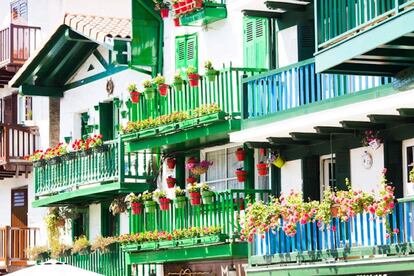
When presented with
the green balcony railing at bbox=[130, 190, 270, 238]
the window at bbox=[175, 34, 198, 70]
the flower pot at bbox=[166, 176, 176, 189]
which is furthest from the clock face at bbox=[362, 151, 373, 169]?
the flower pot at bbox=[166, 176, 176, 189]

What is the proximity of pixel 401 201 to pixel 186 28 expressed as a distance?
36.3ft

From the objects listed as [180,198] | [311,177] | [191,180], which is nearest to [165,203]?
[180,198]

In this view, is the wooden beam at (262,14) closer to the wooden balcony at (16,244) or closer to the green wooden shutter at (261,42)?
the green wooden shutter at (261,42)

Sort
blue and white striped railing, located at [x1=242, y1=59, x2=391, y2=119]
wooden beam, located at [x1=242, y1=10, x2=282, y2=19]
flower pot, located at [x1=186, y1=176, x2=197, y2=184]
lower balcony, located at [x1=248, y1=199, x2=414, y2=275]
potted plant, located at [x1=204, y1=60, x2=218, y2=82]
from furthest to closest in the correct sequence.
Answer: flower pot, located at [x1=186, y1=176, x2=197, y2=184]
potted plant, located at [x1=204, y1=60, x2=218, y2=82]
wooden beam, located at [x1=242, y1=10, x2=282, y2=19]
blue and white striped railing, located at [x1=242, y1=59, x2=391, y2=119]
lower balcony, located at [x1=248, y1=199, x2=414, y2=275]

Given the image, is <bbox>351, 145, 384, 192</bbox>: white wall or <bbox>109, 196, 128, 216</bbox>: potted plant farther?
<bbox>109, 196, 128, 216</bbox>: potted plant

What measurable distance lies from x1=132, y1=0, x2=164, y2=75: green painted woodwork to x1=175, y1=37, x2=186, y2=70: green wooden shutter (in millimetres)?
952

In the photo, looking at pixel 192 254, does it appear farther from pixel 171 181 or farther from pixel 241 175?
pixel 171 181

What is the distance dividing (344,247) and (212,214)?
5.24 metres

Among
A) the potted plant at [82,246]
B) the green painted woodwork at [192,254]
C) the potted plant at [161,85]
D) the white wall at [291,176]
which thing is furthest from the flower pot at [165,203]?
the potted plant at [82,246]

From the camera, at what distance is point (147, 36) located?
1501 inches

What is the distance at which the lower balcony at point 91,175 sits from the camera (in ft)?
124

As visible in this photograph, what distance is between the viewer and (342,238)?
2889 cm

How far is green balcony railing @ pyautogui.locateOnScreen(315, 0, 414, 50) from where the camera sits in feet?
85.3

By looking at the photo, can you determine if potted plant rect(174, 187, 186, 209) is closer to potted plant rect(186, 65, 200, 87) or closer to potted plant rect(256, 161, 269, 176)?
potted plant rect(256, 161, 269, 176)
